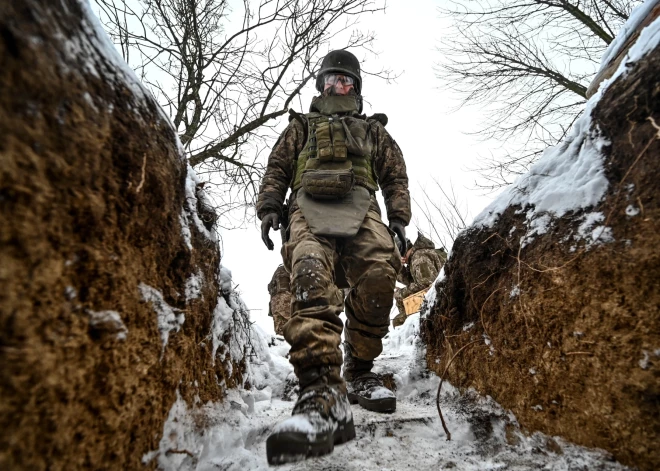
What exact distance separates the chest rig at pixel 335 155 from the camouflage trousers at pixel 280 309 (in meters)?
4.22

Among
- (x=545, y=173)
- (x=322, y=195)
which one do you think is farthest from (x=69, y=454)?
(x=545, y=173)

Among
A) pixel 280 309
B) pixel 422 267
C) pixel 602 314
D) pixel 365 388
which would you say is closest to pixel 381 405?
pixel 365 388

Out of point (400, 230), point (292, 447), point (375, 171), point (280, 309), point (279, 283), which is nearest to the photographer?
point (292, 447)

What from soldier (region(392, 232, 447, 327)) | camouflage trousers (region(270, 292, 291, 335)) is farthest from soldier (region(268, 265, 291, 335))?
soldier (region(392, 232, 447, 327))

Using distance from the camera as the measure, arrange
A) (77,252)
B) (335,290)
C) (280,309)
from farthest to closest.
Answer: (280,309) → (335,290) → (77,252)

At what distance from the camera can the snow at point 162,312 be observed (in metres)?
1.03

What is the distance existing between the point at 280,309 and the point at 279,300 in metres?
0.21

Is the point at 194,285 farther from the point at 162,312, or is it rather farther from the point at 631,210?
the point at 631,210

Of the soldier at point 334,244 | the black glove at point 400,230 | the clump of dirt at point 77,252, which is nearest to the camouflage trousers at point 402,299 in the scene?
the black glove at point 400,230

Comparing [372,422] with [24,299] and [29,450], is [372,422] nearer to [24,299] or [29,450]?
[29,450]

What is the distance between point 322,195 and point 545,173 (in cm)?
112

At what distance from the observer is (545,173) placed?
1590 millimetres

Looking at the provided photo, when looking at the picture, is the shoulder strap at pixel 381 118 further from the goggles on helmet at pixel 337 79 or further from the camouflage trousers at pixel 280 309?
the camouflage trousers at pixel 280 309

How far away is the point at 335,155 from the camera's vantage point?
2.14 meters
